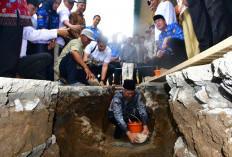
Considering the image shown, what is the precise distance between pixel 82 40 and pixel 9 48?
1.90m

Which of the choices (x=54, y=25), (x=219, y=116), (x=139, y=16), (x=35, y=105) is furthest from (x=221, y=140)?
(x=139, y=16)

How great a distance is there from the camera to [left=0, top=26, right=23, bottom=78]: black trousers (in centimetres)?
167

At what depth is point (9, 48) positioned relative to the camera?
170cm

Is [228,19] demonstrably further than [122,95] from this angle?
No

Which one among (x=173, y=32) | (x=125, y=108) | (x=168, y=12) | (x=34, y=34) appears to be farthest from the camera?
(x=125, y=108)

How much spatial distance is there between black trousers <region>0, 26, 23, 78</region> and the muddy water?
42.0 inches

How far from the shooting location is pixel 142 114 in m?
3.65

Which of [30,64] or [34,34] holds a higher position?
[34,34]

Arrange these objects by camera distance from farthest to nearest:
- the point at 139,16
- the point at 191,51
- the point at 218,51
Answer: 1. the point at 139,16
2. the point at 191,51
3. the point at 218,51

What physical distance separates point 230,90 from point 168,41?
1.71 meters

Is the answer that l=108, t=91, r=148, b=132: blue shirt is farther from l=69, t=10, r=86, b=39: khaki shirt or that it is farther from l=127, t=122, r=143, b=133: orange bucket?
l=69, t=10, r=86, b=39: khaki shirt

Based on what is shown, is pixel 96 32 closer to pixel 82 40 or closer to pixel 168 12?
pixel 82 40

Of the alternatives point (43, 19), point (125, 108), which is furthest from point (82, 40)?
point (125, 108)

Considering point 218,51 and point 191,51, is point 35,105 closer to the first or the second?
point 218,51
